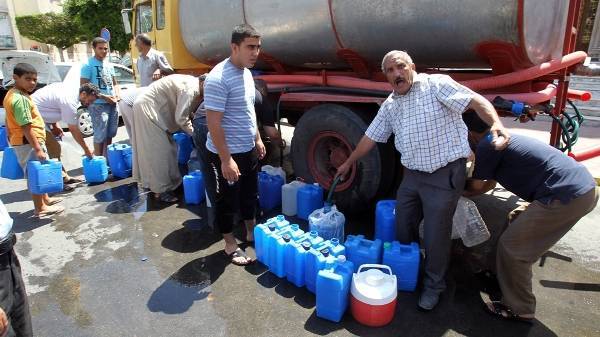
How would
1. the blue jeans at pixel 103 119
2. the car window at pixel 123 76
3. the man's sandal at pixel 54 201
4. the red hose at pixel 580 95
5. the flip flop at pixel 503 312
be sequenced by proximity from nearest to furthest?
the flip flop at pixel 503 312 → the red hose at pixel 580 95 → the man's sandal at pixel 54 201 → the blue jeans at pixel 103 119 → the car window at pixel 123 76

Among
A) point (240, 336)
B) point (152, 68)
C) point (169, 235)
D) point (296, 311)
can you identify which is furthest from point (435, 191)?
point (152, 68)

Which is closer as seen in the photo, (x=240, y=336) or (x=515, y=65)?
(x=240, y=336)

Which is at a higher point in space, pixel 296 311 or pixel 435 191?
pixel 435 191

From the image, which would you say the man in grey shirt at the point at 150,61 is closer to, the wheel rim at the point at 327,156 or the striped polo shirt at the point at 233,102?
the wheel rim at the point at 327,156

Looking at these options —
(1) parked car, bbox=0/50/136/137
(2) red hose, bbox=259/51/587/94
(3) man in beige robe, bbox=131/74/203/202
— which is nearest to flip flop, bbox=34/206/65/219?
(3) man in beige robe, bbox=131/74/203/202

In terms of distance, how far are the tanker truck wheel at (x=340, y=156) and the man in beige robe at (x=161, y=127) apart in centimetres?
131

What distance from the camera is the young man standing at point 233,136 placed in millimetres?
2670

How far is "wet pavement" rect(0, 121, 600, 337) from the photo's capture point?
2488mm

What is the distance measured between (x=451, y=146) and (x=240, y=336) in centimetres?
181

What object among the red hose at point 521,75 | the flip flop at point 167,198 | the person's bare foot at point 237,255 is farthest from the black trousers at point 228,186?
the red hose at point 521,75

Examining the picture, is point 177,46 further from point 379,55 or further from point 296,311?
point 296,311

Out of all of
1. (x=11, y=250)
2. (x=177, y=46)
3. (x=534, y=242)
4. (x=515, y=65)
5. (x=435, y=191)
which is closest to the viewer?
(x=11, y=250)

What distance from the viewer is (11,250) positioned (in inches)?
→ 64.6

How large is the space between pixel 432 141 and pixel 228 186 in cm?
160
